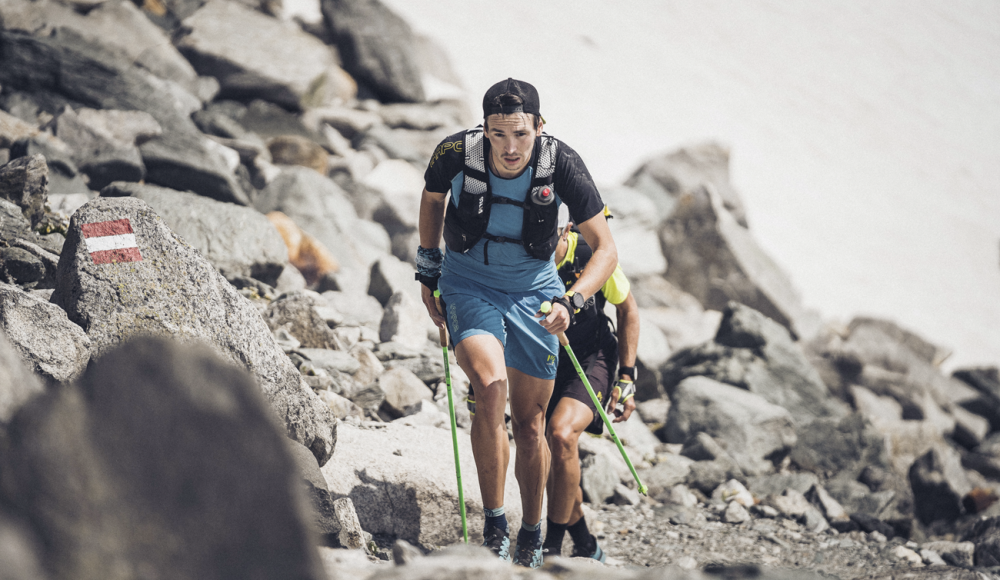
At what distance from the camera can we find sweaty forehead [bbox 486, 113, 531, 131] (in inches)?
203

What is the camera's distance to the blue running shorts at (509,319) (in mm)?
5488

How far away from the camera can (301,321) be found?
924cm

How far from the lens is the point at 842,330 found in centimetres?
2533

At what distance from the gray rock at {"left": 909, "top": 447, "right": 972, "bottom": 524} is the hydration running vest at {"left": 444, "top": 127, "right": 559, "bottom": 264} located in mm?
10267

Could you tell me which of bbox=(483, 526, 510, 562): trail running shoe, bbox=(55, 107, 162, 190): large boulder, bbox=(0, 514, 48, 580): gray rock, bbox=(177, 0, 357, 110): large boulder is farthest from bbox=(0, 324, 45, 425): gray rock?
bbox=(177, 0, 357, 110): large boulder

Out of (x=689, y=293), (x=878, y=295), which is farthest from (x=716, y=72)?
(x=689, y=293)

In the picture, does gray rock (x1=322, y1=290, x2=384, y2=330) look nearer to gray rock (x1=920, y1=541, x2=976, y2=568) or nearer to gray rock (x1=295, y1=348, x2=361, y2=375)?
gray rock (x1=295, y1=348, x2=361, y2=375)

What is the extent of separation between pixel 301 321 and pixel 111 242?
4.16m

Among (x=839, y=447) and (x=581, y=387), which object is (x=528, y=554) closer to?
(x=581, y=387)

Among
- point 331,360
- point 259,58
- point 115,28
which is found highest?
point 259,58

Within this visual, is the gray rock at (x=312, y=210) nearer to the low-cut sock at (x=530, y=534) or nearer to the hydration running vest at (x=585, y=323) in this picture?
the hydration running vest at (x=585, y=323)

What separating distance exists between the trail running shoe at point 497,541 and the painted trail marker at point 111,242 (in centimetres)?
309

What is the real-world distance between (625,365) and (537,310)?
1.34 m

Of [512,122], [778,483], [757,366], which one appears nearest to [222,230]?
[512,122]
